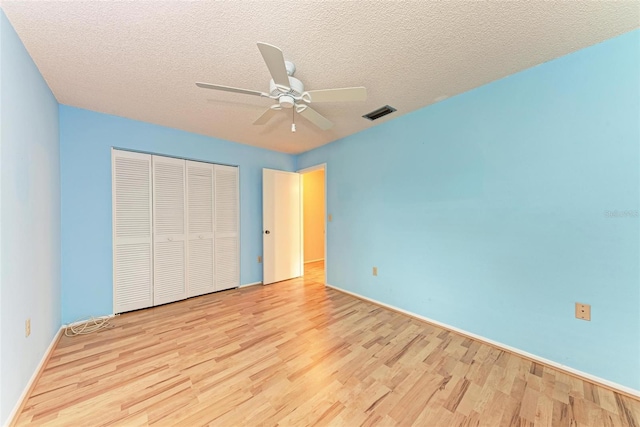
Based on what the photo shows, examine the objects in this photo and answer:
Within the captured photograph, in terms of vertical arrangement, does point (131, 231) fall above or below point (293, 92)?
below

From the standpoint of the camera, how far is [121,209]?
9.00 feet

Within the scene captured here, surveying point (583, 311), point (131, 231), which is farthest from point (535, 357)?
point (131, 231)

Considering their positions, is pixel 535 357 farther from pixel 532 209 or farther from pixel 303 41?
pixel 303 41

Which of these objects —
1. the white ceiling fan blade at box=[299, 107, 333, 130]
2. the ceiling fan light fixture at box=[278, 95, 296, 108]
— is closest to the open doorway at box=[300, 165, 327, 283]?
the white ceiling fan blade at box=[299, 107, 333, 130]

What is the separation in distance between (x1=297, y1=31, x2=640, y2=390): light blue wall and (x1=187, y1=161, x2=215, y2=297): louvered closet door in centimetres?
257

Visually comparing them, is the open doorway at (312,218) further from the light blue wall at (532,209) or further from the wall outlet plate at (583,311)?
the wall outlet plate at (583,311)

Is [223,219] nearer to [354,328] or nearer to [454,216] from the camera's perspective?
[354,328]

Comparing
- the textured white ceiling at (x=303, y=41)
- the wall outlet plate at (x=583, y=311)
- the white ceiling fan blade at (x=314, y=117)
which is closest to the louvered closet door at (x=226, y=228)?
the textured white ceiling at (x=303, y=41)

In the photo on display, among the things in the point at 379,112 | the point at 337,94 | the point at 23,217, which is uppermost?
the point at 379,112

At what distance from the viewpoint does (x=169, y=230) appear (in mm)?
3088

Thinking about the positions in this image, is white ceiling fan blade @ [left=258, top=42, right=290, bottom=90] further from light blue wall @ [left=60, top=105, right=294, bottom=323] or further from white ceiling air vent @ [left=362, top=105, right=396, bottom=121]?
light blue wall @ [left=60, top=105, right=294, bottom=323]

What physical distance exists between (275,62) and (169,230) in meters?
2.75

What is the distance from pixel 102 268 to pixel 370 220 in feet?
10.7

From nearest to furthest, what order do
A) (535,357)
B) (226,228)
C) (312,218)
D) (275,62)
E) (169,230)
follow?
(275,62), (535,357), (169,230), (226,228), (312,218)
